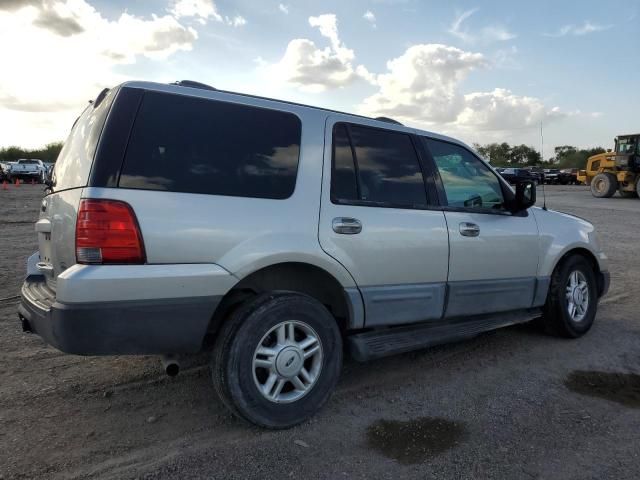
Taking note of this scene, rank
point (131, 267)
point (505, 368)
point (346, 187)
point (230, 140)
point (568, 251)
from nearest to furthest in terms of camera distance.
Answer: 1. point (131, 267)
2. point (230, 140)
3. point (346, 187)
4. point (505, 368)
5. point (568, 251)

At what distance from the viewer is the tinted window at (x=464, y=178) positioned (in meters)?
4.21

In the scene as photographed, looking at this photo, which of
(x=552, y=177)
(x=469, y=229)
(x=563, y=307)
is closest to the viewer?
(x=469, y=229)

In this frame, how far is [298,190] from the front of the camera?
3.30 meters

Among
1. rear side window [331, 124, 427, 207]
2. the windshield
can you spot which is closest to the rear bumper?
rear side window [331, 124, 427, 207]

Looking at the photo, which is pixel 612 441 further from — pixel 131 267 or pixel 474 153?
pixel 131 267

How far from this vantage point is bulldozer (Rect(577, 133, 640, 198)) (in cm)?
2494

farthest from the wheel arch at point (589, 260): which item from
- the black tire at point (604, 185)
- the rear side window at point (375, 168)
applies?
the black tire at point (604, 185)

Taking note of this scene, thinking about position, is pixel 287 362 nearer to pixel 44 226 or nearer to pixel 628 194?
pixel 44 226

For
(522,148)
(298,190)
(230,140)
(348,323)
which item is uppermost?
(522,148)

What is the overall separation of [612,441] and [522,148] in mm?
95280

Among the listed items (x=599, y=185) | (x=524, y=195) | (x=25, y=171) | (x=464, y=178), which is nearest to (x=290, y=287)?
(x=464, y=178)

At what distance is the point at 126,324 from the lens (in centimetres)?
276

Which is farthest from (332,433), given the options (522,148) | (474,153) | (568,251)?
(522,148)

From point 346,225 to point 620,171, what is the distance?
88.2 feet
